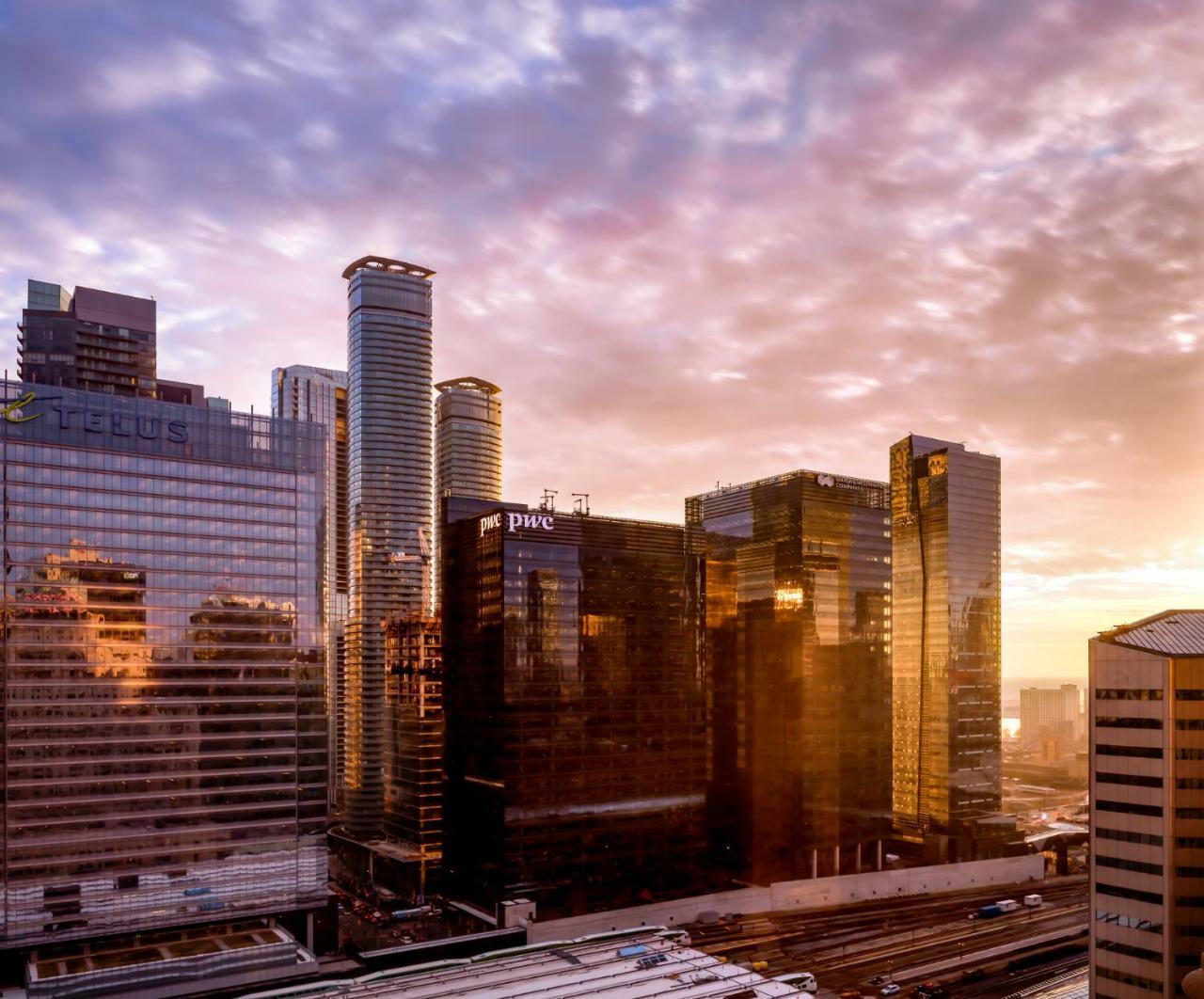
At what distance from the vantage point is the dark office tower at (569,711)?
170 metres

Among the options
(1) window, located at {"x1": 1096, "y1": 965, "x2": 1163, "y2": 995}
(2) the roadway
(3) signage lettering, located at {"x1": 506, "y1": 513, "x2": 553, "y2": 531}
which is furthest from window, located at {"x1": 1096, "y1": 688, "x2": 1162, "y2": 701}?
(3) signage lettering, located at {"x1": 506, "y1": 513, "x2": 553, "y2": 531}

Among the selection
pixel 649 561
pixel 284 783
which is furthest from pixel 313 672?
pixel 649 561

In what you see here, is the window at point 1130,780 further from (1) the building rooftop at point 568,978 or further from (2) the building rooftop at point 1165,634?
(1) the building rooftop at point 568,978

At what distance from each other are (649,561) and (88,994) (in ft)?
371

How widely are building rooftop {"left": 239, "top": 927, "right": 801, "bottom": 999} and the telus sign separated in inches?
3081

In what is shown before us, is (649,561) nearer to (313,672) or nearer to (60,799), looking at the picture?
(313,672)

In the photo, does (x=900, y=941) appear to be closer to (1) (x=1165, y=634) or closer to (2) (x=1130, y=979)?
(2) (x=1130, y=979)

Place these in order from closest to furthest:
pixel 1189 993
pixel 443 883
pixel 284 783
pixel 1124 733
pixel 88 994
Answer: pixel 1189 993
pixel 1124 733
pixel 88 994
pixel 284 783
pixel 443 883

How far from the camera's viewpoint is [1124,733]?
97.4 m

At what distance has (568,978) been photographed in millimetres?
100500

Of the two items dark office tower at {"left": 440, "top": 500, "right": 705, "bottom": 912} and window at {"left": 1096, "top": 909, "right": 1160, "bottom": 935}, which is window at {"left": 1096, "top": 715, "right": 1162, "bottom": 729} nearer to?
window at {"left": 1096, "top": 909, "right": 1160, "bottom": 935}

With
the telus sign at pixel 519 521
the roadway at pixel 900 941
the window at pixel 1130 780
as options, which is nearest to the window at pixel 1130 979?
the window at pixel 1130 780

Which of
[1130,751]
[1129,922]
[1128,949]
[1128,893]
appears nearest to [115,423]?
[1130,751]

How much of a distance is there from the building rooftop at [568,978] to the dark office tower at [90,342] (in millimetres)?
122666
